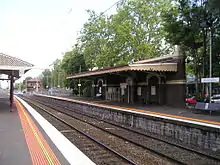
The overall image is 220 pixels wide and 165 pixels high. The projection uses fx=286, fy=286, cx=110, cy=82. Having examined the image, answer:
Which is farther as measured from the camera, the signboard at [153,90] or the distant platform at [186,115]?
the signboard at [153,90]

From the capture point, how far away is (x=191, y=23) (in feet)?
73.0

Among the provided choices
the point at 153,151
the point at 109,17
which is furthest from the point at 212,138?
the point at 109,17

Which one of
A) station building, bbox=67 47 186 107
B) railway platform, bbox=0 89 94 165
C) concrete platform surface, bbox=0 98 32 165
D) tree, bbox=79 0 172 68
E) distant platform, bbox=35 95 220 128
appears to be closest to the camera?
concrete platform surface, bbox=0 98 32 165

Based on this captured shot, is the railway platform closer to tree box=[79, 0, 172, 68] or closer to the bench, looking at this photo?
the bench

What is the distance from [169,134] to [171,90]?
39.3 ft

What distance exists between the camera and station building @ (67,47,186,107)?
23.5 metres

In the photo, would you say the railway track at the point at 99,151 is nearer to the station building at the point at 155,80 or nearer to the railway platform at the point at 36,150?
the railway platform at the point at 36,150

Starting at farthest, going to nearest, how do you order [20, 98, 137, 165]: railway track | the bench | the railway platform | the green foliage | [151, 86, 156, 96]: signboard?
[151, 86, 156, 96]: signboard, the green foliage, the bench, [20, 98, 137, 165]: railway track, the railway platform

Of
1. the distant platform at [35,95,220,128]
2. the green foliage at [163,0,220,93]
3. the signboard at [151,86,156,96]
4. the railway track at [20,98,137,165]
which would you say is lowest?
the railway track at [20,98,137,165]

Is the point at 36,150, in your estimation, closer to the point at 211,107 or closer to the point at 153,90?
the point at 211,107

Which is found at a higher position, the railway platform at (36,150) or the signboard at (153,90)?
the signboard at (153,90)

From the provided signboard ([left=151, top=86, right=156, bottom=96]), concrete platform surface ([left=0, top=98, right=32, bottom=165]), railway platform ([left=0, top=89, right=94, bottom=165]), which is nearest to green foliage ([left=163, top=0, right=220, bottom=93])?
signboard ([left=151, top=86, right=156, bottom=96])

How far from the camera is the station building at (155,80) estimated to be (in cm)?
2352

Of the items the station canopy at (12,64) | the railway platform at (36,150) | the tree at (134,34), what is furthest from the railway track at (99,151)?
the tree at (134,34)
